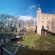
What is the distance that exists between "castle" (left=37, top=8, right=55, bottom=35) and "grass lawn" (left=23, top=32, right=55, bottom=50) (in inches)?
3.3

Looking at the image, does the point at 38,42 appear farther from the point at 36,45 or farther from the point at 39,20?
the point at 39,20

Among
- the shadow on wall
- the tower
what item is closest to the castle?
the tower

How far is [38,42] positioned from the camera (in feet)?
6.65

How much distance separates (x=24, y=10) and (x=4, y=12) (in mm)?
245

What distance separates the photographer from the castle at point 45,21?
202cm

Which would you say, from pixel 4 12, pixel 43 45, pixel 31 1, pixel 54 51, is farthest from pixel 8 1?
pixel 54 51

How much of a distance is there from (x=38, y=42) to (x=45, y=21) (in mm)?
268

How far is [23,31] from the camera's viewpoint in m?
2.08

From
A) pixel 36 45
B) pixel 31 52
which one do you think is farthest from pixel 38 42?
pixel 31 52

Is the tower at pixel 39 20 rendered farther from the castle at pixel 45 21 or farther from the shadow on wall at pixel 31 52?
the shadow on wall at pixel 31 52

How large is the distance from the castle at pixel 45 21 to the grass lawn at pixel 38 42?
0.08m

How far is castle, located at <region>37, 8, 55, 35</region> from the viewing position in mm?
2021

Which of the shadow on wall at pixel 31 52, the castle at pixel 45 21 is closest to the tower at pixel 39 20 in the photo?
the castle at pixel 45 21

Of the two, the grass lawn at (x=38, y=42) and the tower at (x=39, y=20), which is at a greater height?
the tower at (x=39, y=20)
